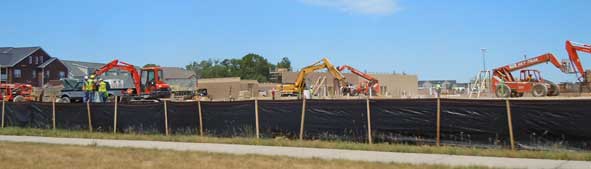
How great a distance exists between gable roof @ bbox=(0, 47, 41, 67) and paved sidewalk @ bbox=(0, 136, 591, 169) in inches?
2803

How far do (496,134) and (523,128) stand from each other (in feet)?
1.88

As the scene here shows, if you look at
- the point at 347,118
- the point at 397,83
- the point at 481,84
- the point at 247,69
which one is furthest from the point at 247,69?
the point at 347,118

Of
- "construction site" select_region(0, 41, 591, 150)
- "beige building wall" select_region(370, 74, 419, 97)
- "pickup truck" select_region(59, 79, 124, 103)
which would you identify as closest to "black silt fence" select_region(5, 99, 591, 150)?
"construction site" select_region(0, 41, 591, 150)

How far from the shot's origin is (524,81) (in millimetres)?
39906

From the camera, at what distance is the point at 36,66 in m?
85.2

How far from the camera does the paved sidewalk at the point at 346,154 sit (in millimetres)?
10483

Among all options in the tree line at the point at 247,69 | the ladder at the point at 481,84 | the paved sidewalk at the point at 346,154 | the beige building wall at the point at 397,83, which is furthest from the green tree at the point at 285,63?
the paved sidewalk at the point at 346,154

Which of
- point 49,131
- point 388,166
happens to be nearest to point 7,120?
point 49,131

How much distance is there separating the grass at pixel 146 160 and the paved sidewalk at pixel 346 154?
710mm

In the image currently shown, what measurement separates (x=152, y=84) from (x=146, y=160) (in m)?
25.3

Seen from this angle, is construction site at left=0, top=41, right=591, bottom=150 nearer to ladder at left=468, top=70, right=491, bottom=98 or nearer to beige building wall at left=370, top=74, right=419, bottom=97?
ladder at left=468, top=70, right=491, bottom=98

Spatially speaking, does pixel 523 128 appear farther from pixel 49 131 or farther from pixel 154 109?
pixel 49 131

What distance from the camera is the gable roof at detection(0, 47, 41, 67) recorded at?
80750mm

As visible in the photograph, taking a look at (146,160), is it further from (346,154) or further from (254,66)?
(254,66)
